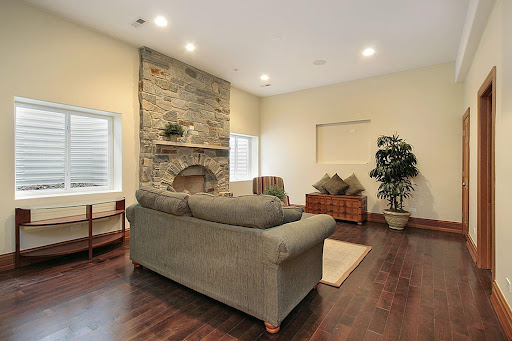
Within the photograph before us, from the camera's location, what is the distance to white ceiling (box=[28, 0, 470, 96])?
3.12 metres

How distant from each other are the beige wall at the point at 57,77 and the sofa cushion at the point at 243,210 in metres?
2.51

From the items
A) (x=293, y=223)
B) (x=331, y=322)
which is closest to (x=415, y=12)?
(x=293, y=223)

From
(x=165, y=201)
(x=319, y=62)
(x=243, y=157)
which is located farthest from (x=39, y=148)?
(x=319, y=62)

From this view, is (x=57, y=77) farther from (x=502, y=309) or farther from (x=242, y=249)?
(x=502, y=309)

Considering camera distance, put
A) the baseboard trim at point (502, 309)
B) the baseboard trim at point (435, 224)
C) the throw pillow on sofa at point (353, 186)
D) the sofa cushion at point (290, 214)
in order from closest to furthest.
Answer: the baseboard trim at point (502, 309), the sofa cushion at point (290, 214), the baseboard trim at point (435, 224), the throw pillow on sofa at point (353, 186)

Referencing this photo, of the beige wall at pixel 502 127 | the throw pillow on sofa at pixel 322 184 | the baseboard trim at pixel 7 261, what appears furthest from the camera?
the throw pillow on sofa at pixel 322 184

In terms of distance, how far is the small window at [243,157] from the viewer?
689cm

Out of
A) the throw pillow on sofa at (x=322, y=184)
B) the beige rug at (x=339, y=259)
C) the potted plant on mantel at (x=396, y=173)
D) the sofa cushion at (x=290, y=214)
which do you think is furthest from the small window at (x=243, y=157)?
the sofa cushion at (x=290, y=214)

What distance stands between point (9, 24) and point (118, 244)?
10.4 ft

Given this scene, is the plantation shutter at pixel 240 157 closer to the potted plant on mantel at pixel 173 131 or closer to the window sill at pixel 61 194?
the potted plant on mantel at pixel 173 131

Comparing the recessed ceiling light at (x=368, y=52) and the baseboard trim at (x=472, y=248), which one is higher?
the recessed ceiling light at (x=368, y=52)

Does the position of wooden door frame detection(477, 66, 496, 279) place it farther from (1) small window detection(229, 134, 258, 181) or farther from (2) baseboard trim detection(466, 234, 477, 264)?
(1) small window detection(229, 134, 258, 181)

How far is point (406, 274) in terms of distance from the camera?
293 centimetres

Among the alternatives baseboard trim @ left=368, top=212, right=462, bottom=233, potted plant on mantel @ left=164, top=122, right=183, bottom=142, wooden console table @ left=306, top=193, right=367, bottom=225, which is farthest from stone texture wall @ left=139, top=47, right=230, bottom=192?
baseboard trim @ left=368, top=212, right=462, bottom=233
